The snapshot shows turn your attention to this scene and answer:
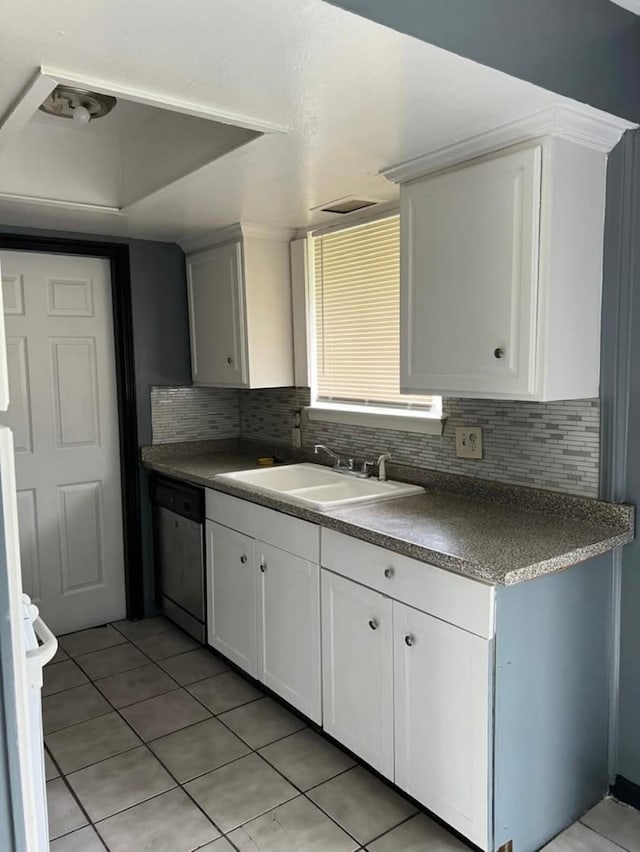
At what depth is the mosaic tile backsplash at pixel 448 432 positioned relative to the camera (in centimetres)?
210

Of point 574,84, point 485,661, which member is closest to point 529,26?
point 574,84

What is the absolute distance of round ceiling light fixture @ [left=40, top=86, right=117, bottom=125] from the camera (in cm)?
223

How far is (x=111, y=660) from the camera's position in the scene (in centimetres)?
308

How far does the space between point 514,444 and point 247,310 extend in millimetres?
1475

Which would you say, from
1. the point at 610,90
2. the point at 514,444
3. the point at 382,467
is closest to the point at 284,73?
the point at 610,90

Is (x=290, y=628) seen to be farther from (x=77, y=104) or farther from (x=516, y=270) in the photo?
(x=77, y=104)

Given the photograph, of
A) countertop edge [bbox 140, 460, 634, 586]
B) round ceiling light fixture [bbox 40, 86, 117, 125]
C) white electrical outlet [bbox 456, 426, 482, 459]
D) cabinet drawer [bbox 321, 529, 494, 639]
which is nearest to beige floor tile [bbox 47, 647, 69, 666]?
countertop edge [bbox 140, 460, 634, 586]

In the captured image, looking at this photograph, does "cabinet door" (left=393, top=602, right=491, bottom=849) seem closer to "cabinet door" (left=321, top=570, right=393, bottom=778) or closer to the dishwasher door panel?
"cabinet door" (left=321, top=570, right=393, bottom=778)

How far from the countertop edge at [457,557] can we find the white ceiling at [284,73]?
116cm

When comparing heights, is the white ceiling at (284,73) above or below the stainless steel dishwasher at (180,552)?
above

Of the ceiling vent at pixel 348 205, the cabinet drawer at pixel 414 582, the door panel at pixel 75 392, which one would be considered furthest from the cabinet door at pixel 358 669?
the door panel at pixel 75 392

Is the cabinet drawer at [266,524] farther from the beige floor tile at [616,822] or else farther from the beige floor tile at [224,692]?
the beige floor tile at [616,822]

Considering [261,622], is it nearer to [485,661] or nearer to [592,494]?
[485,661]

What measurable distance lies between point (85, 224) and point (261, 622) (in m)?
1.94
